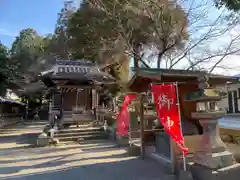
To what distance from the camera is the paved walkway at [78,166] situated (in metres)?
6.07

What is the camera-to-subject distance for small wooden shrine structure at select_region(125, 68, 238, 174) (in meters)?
6.29

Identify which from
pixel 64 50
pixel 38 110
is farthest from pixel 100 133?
pixel 38 110

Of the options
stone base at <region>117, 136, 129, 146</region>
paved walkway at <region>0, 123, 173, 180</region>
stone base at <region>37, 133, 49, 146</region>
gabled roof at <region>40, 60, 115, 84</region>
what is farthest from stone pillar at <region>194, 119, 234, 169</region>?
gabled roof at <region>40, 60, 115, 84</region>

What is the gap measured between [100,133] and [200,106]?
8851 millimetres

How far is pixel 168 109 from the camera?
564 centimetres

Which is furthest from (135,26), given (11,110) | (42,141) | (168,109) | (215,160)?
(11,110)

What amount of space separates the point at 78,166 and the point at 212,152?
4.36 meters

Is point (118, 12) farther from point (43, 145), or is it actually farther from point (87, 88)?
point (43, 145)

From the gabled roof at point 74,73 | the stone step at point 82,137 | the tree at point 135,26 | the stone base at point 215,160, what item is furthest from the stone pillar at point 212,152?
the gabled roof at point 74,73

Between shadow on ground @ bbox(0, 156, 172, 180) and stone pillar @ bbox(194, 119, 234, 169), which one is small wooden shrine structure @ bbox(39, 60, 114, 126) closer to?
shadow on ground @ bbox(0, 156, 172, 180)

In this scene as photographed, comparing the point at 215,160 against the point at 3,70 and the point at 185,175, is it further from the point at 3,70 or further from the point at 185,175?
the point at 3,70

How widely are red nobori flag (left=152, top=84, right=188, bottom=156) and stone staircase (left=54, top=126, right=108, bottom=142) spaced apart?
27.5ft

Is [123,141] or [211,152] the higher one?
[211,152]

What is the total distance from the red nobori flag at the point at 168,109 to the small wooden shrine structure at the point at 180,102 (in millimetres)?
422
